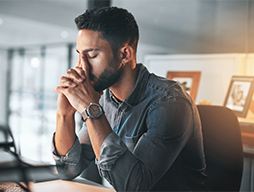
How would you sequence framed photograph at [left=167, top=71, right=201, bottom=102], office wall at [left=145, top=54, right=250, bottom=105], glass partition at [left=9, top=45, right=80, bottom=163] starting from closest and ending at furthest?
office wall at [left=145, top=54, right=250, bottom=105] < framed photograph at [left=167, top=71, right=201, bottom=102] < glass partition at [left=9, top=45, right=80, bottom=163]

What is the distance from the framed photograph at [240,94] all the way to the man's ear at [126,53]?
1.30 meters

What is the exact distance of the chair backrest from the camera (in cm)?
94

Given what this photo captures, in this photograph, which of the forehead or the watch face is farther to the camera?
the forehead

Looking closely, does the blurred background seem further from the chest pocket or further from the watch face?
the watch face

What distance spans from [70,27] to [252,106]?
6.74ft

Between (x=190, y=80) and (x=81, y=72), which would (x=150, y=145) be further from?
(x=190, y=80)

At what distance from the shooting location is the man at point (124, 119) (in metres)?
0.75

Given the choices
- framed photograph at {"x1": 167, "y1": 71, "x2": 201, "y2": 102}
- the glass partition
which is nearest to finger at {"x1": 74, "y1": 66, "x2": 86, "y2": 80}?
framed photograph at {"x1": 167, "y1": 71, "x2": 201, "y2": 102}

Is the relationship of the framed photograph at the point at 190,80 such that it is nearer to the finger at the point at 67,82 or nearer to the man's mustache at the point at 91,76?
the man's mustache at the point at 91,76

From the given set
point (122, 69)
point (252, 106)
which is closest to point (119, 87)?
point (122, 69)

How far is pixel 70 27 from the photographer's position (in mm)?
2607

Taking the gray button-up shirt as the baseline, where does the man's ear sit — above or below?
above

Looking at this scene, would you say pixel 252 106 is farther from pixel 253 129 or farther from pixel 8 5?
pixel 8 5

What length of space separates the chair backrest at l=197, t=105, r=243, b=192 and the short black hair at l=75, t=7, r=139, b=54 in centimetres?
53
